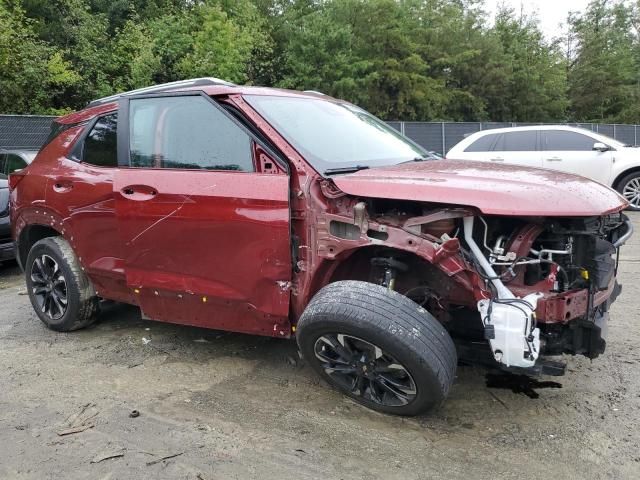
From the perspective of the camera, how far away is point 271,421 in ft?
9.97

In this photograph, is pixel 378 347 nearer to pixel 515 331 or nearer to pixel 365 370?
pixel 365 370

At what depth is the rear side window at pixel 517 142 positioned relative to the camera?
35.8ft

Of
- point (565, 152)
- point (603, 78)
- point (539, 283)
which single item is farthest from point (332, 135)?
point (603, 78)

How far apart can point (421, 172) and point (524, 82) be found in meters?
33.8

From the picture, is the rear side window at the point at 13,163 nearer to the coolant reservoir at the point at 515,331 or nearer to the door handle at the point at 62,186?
the door handle at the point at 62,186

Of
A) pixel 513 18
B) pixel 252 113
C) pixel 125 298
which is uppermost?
pixel 513 18

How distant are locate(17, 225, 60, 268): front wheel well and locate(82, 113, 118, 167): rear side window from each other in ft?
2.85

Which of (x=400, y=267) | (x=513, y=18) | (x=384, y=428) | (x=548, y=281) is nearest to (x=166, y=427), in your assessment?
(x=384, y=428)

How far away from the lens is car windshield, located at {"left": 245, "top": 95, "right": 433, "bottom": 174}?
3.31 m

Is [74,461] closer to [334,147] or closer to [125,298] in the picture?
[125,298]

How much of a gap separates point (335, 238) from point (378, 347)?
24.6 inches

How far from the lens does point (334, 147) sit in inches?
138

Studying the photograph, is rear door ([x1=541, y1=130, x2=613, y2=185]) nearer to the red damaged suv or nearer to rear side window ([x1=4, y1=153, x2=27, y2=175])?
the red damaged suv

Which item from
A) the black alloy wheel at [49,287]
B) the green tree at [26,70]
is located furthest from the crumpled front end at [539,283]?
the green tree at [26,70]
